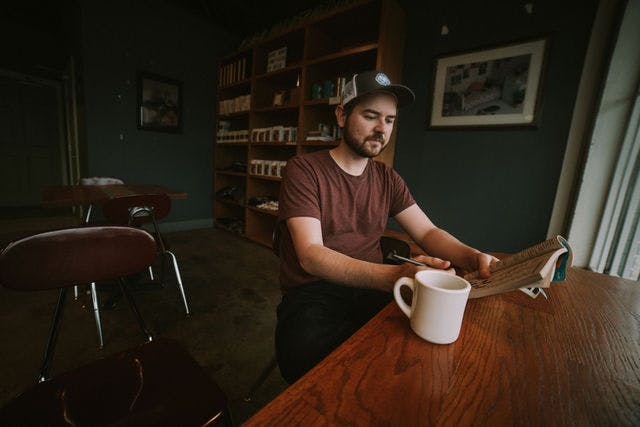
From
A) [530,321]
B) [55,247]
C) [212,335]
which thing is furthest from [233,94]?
[530,321]

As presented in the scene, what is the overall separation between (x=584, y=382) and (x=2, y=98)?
26.7ft

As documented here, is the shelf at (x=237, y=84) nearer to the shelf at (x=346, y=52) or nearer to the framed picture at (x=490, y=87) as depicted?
the shelf at (x=346, y=52)

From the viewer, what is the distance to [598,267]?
172 cm

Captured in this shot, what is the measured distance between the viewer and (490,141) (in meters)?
2.18

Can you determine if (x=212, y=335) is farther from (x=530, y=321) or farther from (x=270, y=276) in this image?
(x=530, y=321)

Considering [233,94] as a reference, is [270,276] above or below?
below

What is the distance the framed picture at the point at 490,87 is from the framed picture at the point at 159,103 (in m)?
3.46

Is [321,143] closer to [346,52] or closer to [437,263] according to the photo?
[346,52]

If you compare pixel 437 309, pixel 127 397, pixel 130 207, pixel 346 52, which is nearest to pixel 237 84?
pixel 346 52

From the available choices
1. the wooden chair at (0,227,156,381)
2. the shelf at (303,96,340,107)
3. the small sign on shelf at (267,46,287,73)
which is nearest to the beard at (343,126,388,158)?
the wooden chair at (0,227,156,381)

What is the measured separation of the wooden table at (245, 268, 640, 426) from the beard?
726 mm

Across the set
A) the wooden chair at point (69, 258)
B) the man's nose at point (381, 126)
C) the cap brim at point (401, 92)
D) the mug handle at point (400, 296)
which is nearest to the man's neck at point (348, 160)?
the man's nose at point (381, 126)

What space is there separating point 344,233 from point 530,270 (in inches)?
27.0

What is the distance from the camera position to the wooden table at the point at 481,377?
1.15 ft
